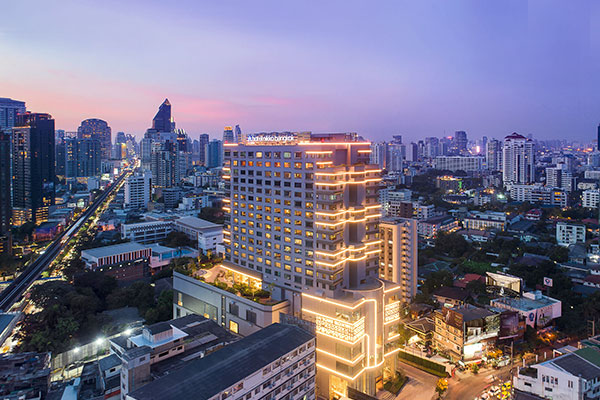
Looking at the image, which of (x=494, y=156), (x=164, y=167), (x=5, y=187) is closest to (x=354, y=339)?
(x=5, y=187)

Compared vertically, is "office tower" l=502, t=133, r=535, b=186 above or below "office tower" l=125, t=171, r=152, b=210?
above

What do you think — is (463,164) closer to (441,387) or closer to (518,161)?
(518,161)

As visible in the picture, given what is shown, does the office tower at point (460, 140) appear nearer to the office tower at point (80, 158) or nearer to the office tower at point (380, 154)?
the office tower at point (380, 154)

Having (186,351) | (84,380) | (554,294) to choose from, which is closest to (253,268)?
(186,351)

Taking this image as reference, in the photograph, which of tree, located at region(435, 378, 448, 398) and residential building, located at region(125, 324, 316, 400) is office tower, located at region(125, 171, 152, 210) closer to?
residential building, located at region(125, 324, 316, 400)

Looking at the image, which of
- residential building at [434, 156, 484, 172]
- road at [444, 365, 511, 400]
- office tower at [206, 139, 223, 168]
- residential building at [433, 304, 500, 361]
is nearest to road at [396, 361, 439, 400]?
road at [444, 365, 511, 400]

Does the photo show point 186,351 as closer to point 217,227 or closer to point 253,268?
point 253,268
